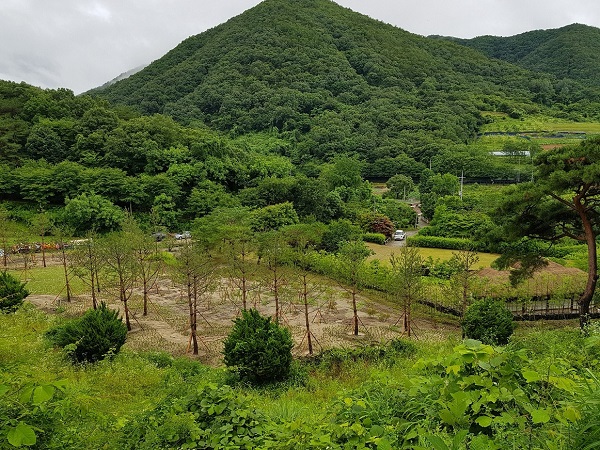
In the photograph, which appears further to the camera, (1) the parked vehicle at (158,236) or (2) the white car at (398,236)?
(2) the white car at (398,236)

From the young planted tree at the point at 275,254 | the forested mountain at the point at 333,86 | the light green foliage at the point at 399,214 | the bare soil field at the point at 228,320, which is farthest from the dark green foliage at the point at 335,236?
the forested mountain at the point at 333,86

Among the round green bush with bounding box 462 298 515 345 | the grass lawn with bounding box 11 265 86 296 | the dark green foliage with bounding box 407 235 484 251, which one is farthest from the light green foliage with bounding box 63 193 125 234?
the round green bush with bounding box 462 298 515 345

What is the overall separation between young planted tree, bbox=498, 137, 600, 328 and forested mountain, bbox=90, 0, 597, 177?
4187 cm

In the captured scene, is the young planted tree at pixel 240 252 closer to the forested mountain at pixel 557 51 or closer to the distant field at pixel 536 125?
the distant field at pixel 536 125

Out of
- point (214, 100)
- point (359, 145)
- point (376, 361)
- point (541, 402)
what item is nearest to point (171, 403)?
point (541, 402)

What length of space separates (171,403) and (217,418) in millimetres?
803

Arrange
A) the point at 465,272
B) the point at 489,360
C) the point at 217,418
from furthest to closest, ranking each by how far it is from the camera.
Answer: the point at 465,272, the point at 217,418, the point at 489,360

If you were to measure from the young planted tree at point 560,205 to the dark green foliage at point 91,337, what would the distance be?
11.9 m

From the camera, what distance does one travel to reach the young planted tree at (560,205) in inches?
444

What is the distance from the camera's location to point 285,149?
60375 mm

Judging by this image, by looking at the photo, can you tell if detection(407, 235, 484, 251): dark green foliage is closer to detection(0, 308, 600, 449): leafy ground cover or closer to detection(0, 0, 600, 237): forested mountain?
detection(0, 0, 600, 237): forested mountain

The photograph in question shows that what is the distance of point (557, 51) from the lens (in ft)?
334

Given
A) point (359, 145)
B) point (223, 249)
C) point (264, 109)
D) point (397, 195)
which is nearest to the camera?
point (223, 249)

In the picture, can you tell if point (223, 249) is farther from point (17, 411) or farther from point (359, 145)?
point (359, 145)
